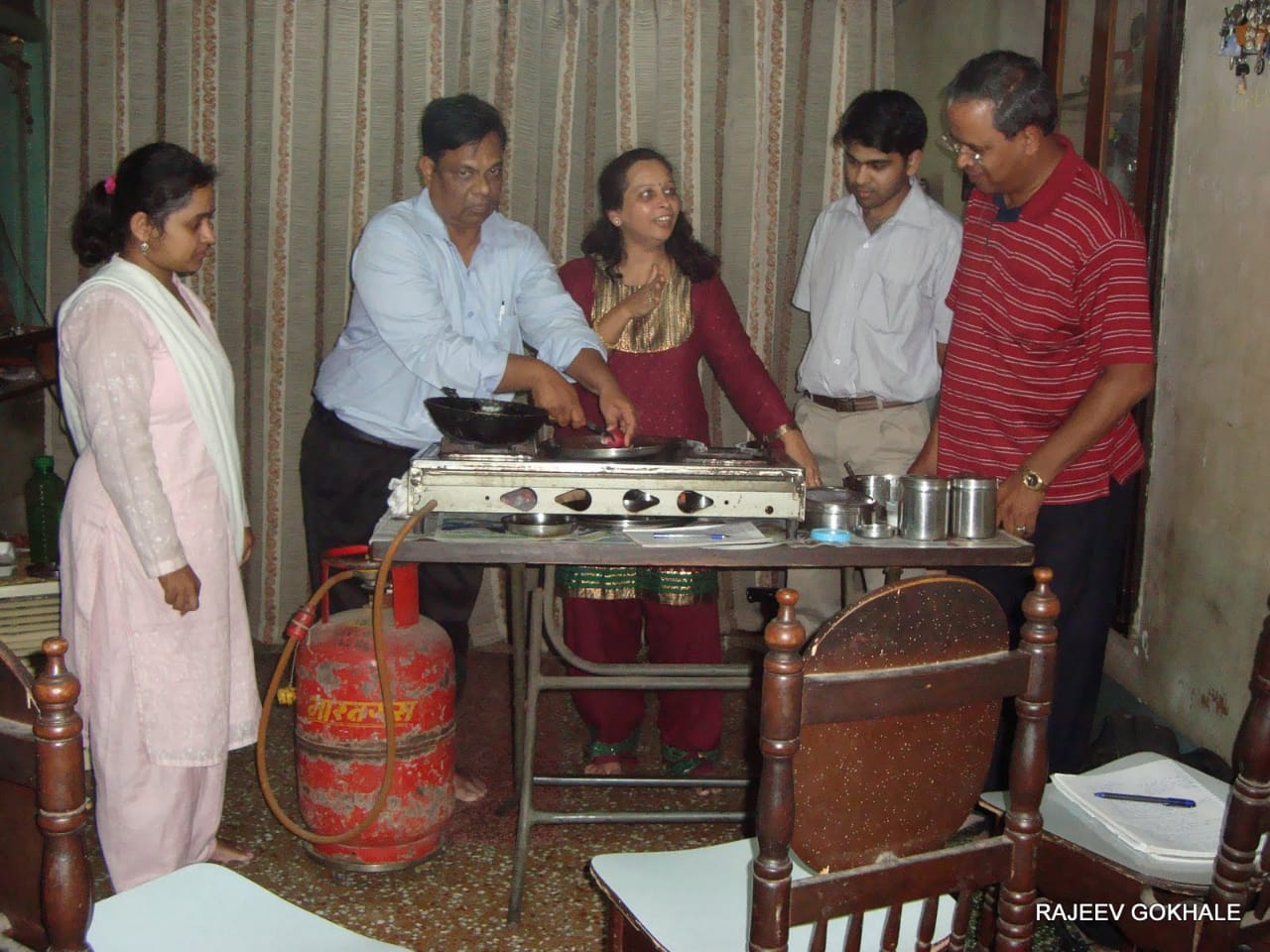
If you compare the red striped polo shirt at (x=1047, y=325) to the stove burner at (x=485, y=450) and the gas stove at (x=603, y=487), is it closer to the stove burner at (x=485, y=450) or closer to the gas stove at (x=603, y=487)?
the gas stove at (x=603, y=487)

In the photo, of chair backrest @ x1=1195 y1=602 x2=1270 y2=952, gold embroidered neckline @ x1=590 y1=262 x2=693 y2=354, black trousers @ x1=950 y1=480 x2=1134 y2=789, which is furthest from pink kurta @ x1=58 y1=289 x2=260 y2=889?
chair backrest @ x1=1195 y1=602 x2=1270 y2=952

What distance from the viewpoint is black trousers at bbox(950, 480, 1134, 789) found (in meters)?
2.67

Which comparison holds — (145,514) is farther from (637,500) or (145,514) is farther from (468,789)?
(468,789)

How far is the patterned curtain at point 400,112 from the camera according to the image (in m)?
4.00

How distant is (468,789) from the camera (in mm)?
3262

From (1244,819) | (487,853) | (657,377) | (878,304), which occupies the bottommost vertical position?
(487,853)

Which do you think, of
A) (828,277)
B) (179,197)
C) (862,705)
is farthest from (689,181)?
(862,705)

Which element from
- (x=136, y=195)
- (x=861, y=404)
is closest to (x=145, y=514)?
(x=136, y=195)

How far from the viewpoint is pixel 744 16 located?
13.3ft

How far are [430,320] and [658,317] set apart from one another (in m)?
0.70

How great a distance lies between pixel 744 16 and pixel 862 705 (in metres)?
3.20

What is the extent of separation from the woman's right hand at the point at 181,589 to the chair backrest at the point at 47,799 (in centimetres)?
112

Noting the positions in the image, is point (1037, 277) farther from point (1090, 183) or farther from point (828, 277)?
point (828, 277)
